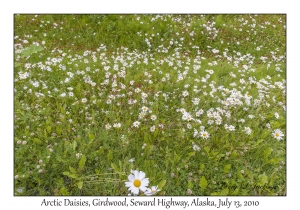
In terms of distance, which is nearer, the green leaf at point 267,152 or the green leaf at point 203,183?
the green leaf at point 203,183

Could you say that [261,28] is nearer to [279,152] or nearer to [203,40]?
[203,40]

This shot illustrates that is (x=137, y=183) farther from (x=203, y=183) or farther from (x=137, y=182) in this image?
(x=203, y=183)

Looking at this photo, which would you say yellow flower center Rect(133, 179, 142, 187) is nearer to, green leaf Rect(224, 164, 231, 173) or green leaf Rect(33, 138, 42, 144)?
green leaf Rect(224, 164, 231, 173)

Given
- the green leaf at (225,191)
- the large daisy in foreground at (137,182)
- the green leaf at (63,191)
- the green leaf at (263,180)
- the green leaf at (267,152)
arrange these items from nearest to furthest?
the large daisy in foreground at (137,182)
the green leaf at (63,191)
the green leaf at (225,191)
the green leaf at (263,180)
the green leaf at (267,152)

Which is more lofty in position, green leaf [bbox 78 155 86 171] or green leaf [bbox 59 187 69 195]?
green leaf [bbox 78 155 86 171]

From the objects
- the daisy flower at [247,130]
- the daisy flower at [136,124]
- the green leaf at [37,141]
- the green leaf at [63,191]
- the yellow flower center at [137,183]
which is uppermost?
the daisy flower at [136,124]

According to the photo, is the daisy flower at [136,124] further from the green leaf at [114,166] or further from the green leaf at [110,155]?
the green leaf at [114,166]

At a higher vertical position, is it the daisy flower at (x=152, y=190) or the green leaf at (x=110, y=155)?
the green leaf at (x=110, y=155)

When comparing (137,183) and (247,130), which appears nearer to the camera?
(137,183)

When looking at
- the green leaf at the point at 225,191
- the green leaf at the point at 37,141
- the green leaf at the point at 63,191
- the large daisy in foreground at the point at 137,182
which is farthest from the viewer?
the green leaf at the point at 37,141

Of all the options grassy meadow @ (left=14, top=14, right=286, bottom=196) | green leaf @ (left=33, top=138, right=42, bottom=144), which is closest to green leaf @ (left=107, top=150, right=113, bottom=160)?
grassy meadow @ (left=14, top=14, right=286, bottom=196)

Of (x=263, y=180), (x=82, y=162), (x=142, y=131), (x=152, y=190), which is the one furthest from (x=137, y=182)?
(x=263, y=180)

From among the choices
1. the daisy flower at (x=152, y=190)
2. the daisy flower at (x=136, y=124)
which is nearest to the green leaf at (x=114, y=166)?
the daisy flower at (x=152, y=190)

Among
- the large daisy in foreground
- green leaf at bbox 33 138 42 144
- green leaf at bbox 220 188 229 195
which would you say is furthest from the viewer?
green leaf at bbox 33 138 42 144
